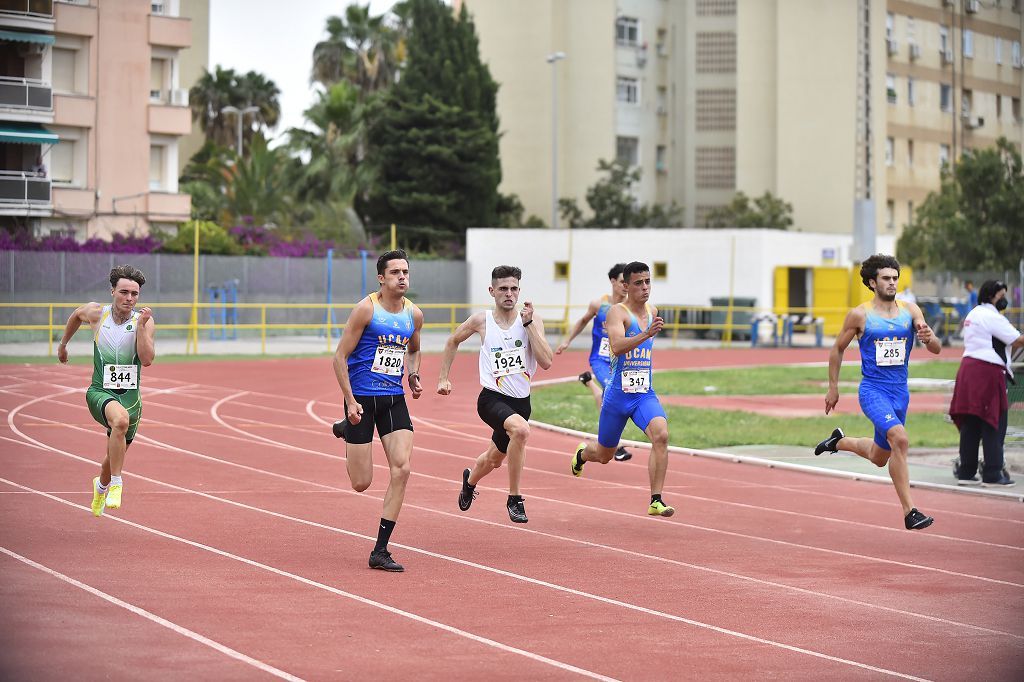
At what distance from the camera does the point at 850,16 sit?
5950cm

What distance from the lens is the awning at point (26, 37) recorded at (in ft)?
102

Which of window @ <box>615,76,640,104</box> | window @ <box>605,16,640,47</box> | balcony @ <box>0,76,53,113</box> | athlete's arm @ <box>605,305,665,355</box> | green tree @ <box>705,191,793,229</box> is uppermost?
window @ <box>605,16,640,47</box>

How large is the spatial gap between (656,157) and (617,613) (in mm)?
58216

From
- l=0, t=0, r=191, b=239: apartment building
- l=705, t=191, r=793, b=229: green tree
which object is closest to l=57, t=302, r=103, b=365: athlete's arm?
l=0, t=0, r=191, b=239: apartment building

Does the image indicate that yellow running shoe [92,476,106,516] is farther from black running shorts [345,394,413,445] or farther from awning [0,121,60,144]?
awning [0,121,60,144]

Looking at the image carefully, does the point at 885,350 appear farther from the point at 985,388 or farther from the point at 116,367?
the point at 116,367

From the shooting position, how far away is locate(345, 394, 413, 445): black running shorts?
9.64 meters

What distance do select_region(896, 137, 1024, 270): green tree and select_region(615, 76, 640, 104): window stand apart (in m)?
14.9

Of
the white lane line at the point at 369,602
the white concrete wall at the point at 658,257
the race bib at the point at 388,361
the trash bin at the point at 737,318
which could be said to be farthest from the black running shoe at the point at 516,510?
the white concrete wall at the point at 658,257

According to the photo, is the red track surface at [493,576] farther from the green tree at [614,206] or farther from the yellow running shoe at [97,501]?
the green tree at [614,206]

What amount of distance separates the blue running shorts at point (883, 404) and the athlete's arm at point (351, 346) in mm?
3916

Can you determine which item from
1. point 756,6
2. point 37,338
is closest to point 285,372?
point 37,338

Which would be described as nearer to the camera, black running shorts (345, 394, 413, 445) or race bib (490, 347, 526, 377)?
black running shorts (345, 394, 413, 445)

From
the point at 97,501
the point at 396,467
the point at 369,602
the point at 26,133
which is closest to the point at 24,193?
the point at 26,133
